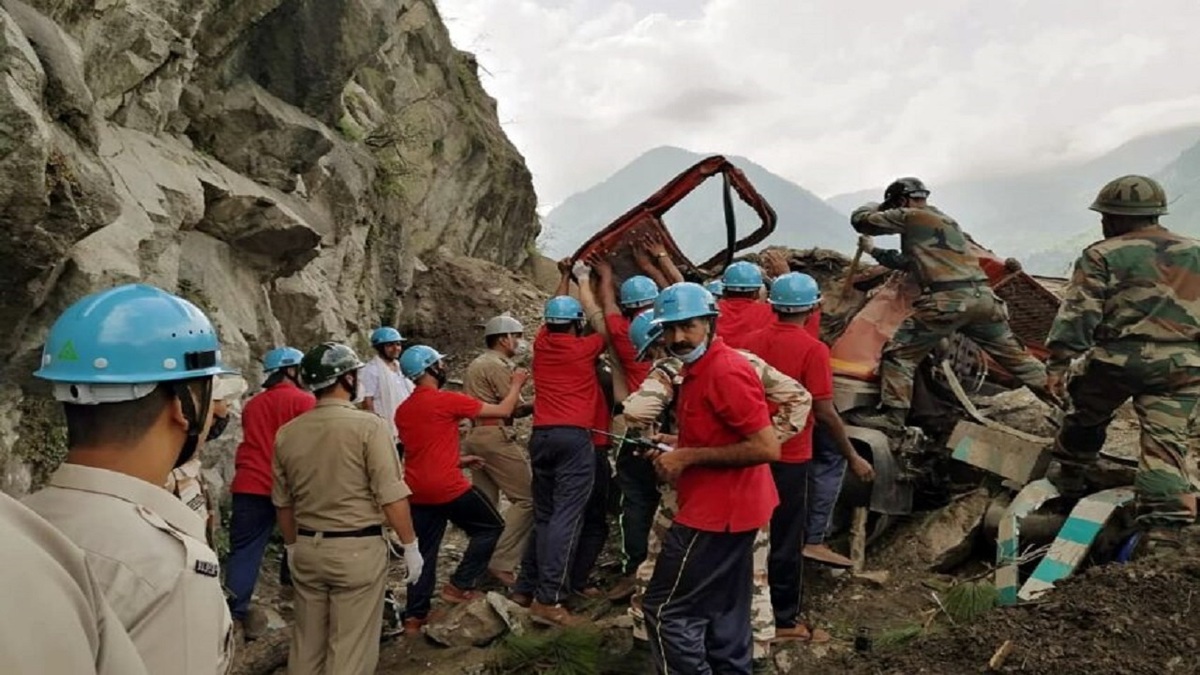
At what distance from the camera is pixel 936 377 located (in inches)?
255

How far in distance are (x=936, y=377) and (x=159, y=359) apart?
5.97 m

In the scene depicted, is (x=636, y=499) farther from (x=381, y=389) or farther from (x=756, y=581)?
(x=381, y=389)

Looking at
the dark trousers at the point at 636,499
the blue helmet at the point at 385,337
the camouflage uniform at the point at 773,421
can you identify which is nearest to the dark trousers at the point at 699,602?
the camouflage uniform at the point at 773,421

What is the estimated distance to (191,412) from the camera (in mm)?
1743

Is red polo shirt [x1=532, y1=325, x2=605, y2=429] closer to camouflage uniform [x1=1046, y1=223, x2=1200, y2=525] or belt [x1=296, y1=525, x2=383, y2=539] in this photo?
belt [x1=296, y1=525, x2=383, y2=539]

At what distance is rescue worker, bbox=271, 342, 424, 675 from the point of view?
13.5 ft

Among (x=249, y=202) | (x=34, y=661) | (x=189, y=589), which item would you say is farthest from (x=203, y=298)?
(x=34, y=661)

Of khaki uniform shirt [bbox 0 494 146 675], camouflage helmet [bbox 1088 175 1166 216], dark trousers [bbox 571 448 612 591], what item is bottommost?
dark trousers [bbox 571 448 612 591]

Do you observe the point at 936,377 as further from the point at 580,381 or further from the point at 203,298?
the point at 203,298

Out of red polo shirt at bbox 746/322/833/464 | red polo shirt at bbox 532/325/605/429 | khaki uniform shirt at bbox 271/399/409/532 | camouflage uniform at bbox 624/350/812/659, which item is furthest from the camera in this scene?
red polo shirt at bbox 532/325/605/429

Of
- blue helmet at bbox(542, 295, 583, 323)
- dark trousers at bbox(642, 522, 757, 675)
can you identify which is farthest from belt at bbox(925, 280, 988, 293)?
dark trousers at bbox(642, 522, 757, 675)

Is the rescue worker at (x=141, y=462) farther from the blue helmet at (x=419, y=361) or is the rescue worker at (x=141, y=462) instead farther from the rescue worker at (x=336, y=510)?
the blue helmet at (x=419, y=361)

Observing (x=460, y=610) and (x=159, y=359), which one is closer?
(x=159, y=359)

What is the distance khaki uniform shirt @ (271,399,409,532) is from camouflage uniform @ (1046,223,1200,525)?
3.82 m
